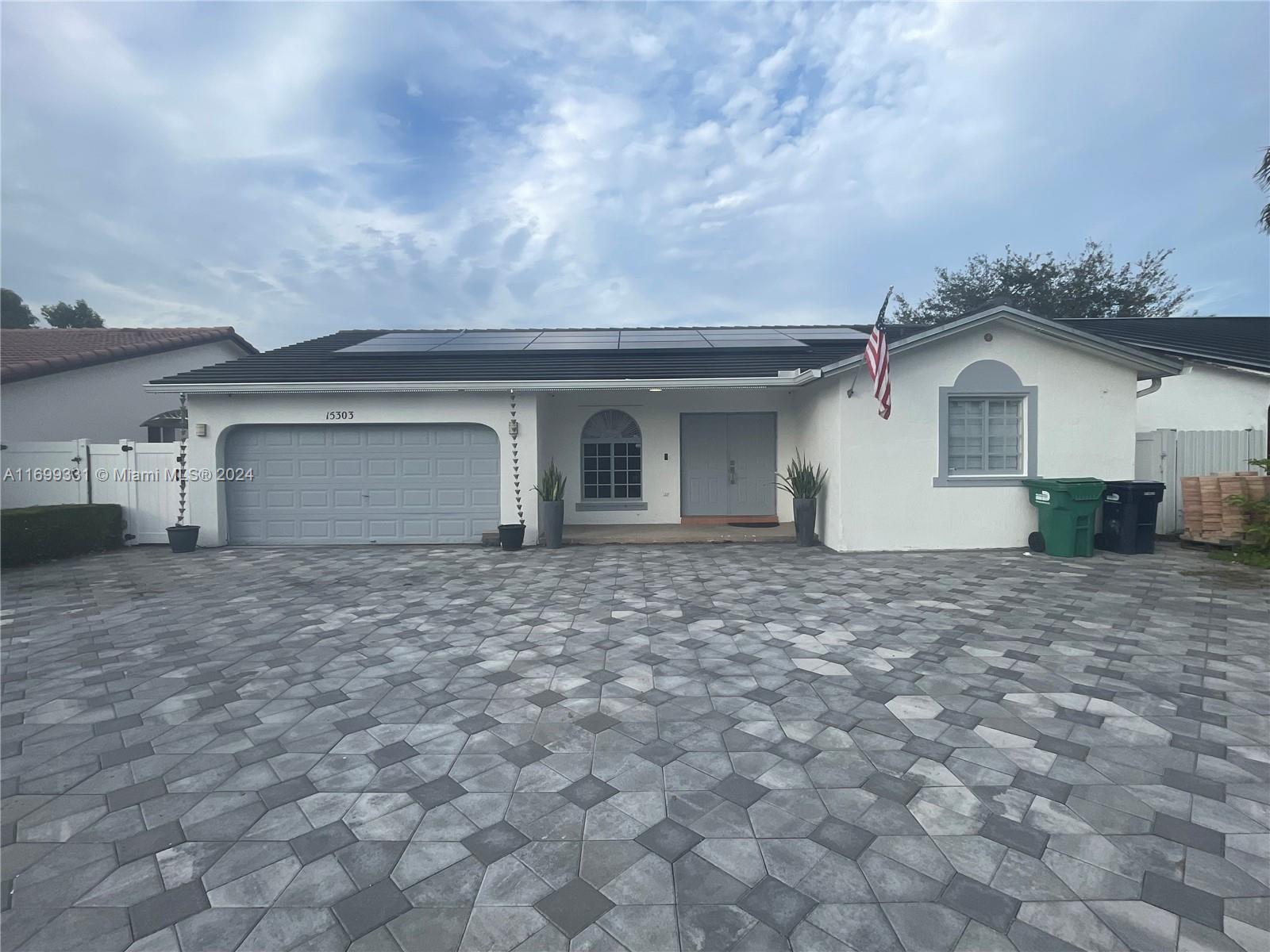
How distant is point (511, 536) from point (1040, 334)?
9.06m

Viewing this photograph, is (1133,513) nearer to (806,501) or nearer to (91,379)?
(806,501)

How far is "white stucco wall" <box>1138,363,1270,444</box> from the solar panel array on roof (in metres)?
5.98

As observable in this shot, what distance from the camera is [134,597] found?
685cm

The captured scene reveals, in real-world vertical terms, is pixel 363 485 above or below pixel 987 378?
below

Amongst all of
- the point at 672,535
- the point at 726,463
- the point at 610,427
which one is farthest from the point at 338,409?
the point at 726,463

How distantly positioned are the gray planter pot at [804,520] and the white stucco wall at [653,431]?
2198 mm

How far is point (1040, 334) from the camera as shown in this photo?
904 cm

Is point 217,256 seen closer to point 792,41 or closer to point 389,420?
point 389,420

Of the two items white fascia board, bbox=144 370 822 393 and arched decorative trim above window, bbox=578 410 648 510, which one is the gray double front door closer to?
arched decorative trim above window, bbox=578 410 648 510

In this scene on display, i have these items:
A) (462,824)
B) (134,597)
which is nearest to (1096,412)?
(462,824)

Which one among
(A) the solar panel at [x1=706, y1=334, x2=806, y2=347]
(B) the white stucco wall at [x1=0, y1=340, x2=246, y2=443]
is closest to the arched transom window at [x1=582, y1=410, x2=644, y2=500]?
(A) the solar panel at [x1=706, y1=334, x2=806, y2=347]

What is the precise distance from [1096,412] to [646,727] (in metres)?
9.62

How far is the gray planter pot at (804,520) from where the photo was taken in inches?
383

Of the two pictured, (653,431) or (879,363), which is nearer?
(879,363)
